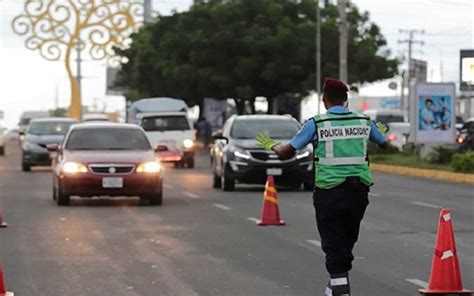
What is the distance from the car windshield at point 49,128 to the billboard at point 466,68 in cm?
1193

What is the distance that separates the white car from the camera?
44.0 metres

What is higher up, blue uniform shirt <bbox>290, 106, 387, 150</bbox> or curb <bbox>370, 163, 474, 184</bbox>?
blue uniform shirt <bbox>290, 106, 387, 150</bbox>

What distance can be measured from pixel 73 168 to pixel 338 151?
45.7 feet

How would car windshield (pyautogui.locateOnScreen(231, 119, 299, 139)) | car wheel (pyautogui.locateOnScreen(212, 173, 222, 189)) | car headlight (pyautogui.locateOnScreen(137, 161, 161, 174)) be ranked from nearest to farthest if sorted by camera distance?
1. car headlight (pyautogui.locateOnScreen(137, 161, 161, 174))
2. car windshield (pyautogui.locateOnScreen(231, 119, 299, 139))
3. car wheel (pyautogui.locateOnScreen(212, 173, 222, 189))

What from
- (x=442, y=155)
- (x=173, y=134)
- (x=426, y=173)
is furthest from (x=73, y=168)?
(x=173, y=134)

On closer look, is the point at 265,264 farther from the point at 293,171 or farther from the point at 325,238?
the point at 293,171

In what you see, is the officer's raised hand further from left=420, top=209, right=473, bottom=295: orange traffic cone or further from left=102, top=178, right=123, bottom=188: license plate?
left=102, top=178, right=123, bottom=188: license plate

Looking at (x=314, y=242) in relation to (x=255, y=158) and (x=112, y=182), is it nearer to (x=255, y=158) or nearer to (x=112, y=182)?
(x=112, y=182)

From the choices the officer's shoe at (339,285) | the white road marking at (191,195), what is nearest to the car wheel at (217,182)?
the white road marking at (191,195)

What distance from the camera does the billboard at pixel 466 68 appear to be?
120 ft

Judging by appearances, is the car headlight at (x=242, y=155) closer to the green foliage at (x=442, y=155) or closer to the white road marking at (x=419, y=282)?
the green foliage at (x=442, y=155)

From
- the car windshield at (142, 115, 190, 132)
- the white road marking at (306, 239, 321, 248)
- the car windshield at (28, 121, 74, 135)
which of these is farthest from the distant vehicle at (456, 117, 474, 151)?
the white road marking at (306, 239, 321, 248)

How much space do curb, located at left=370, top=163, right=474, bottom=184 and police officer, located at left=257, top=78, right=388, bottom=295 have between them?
2514 centimetres

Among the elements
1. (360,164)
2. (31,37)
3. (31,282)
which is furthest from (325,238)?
(31,37)
